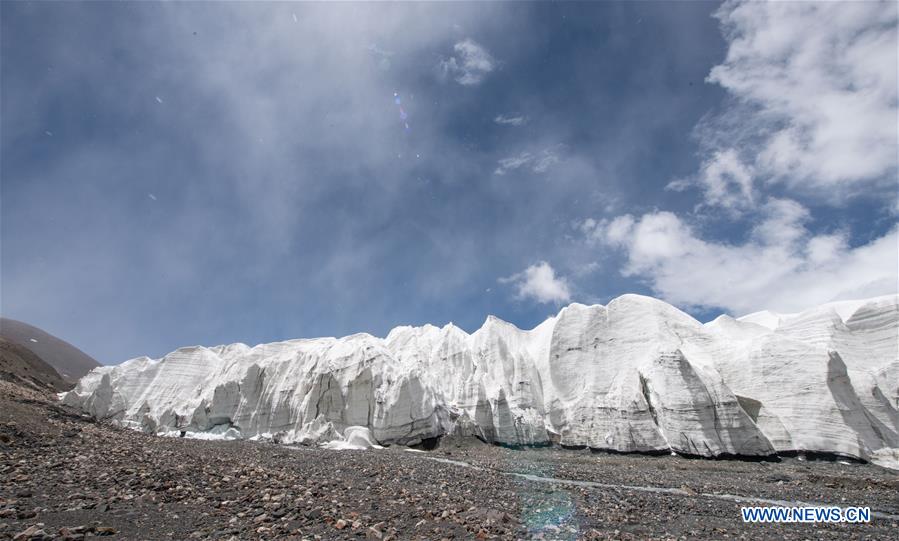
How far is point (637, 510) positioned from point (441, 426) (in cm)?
2913

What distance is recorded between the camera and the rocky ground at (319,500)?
8945 millimetres

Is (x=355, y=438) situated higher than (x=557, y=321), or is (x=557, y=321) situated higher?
(x=557, y=321)

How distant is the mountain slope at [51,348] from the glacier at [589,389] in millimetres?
98617

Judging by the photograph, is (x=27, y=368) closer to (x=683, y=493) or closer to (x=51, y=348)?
(x=683, y=493)

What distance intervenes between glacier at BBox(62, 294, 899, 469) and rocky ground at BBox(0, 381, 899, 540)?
14.3 meters

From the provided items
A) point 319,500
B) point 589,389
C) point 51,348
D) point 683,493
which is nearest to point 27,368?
point 319,500

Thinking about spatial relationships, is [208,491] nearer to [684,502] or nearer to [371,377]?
[684,502]

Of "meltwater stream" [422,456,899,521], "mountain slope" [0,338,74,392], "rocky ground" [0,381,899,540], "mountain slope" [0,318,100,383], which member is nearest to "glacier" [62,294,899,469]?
"mountain slope" [0,338,74,392]

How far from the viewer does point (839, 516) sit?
14.6 meters

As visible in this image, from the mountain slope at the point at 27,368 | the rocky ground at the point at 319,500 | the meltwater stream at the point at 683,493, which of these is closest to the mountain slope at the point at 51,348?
the mountain slope at the point at 27,368

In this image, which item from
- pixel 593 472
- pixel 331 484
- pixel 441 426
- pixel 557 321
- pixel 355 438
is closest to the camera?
pixel 331 484

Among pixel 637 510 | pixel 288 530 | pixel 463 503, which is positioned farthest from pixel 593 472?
pixel 288 530

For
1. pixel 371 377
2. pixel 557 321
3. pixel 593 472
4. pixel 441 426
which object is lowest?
pixel 593 472

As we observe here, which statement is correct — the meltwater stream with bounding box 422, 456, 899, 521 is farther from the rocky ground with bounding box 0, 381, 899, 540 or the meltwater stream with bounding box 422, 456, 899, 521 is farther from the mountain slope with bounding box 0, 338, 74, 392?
the mountain slope with bounding box 0, 338, 74, 392
